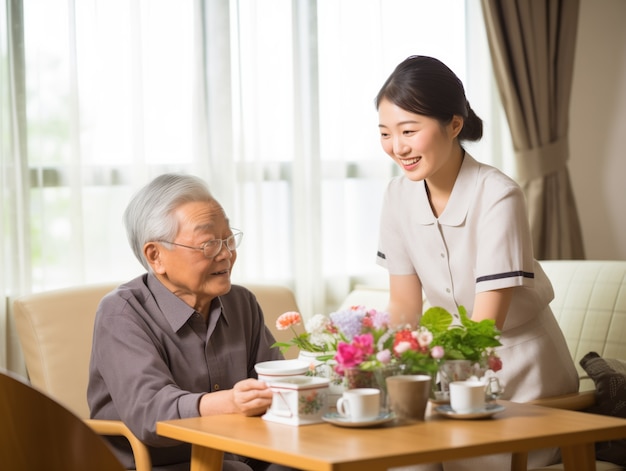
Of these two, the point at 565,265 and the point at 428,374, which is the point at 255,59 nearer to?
the point at 565,265

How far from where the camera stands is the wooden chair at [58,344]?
2748 millimetres

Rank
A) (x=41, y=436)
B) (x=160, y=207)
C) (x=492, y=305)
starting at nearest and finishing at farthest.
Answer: (x=41, y=436) < (x=492, y=305) < (x=160, y=207)

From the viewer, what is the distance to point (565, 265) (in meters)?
3.38

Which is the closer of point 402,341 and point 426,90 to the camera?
point 402,341

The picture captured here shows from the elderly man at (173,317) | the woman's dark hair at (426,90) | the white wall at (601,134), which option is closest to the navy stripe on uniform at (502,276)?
the woman's dark hair at (426,90)

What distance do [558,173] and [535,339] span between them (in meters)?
2.12

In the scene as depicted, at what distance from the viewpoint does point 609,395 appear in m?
2.51

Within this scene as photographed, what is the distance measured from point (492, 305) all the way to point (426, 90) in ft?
1.86

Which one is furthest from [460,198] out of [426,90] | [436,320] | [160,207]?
[160,207]

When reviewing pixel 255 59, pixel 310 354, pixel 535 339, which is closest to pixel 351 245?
pixel 255 59

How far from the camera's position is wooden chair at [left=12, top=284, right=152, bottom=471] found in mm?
2748

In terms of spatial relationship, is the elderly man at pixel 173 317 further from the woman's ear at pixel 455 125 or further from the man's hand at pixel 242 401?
the woman's ear at pixel 455 125

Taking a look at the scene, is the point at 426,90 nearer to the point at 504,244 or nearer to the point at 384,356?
the point at 504,244

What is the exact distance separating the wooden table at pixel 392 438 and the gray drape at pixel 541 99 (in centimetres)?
246
